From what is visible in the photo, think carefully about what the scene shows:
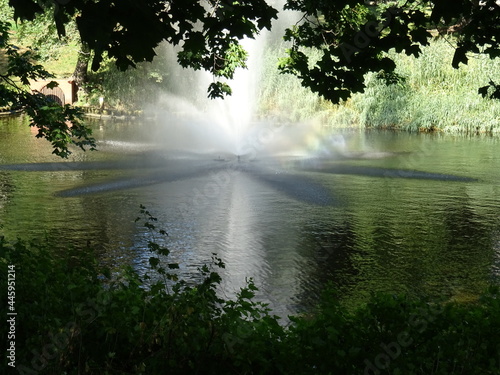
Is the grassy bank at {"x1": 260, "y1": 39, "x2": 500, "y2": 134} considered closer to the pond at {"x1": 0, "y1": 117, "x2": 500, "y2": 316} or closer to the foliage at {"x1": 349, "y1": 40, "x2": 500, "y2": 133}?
the foliage at {"x1": 349, "y1": 40, "x2": 500, "y2": 133}

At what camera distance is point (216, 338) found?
15.5 feet

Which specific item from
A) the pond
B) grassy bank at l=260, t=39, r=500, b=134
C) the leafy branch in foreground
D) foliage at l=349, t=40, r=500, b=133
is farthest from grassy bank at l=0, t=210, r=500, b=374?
foliage at l=349, t=40, r=500, b=133

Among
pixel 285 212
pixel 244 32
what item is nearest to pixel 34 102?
pixel 244 32

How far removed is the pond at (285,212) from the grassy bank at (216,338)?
1444mm

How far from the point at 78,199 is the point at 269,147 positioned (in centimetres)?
1108

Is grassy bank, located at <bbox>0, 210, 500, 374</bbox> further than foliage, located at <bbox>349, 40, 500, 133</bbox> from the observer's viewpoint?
No

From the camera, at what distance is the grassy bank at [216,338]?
4434 millimetres

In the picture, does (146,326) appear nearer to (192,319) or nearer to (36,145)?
(192,319)

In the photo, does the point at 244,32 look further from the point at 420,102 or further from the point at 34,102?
the point at 420,102

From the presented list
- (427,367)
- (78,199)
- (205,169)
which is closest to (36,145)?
(205,169)

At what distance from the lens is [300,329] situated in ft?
16.7

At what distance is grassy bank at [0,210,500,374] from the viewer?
443 cm

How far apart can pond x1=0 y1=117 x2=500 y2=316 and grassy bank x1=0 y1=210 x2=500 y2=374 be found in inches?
56.9

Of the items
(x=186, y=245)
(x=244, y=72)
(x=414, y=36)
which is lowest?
(x=186, y=245)
